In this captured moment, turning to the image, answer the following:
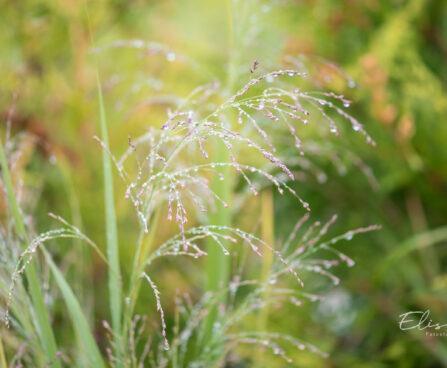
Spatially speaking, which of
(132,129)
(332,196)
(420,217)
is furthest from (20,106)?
(420,217)

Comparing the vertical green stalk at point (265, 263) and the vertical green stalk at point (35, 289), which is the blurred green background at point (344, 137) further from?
the vertical green stalk at point (35, 289)

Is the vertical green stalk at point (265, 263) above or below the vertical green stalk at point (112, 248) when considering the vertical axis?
below

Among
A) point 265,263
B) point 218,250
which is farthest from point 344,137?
point 218,250

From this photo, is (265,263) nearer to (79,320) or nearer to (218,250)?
(218,250)

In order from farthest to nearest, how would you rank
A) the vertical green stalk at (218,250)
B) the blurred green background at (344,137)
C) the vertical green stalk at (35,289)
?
the blurred green background at (344,137)
the vertical green stalk at (218,250)
the vertical green stalk at (35,289)

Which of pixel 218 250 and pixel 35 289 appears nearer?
pixel 35 289

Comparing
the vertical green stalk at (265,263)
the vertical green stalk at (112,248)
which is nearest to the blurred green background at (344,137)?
the vertical green stalk at (265,263)

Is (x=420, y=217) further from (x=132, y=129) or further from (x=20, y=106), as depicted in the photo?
(x=20, y=106)

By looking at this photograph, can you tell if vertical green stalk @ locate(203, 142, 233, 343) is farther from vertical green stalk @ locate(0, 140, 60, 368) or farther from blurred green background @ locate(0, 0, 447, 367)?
vertical green stalk @ locate(0, 140, 60, 368)
